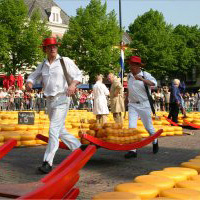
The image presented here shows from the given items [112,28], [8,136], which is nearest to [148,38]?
[112,28]

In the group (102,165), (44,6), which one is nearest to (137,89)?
(102,165)

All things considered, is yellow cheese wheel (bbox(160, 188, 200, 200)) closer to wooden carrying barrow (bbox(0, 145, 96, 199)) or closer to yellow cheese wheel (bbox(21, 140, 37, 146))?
wooden carrying barrow (bbox(0, 145, 96, 199))

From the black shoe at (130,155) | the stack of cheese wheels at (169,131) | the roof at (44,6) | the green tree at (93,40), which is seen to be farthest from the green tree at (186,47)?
the black shoe at (130,155)

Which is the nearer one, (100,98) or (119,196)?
(119,196)

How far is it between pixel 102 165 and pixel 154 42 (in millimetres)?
48747

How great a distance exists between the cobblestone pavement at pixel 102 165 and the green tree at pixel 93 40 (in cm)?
3853

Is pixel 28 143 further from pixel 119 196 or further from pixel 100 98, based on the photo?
pixel 119 196

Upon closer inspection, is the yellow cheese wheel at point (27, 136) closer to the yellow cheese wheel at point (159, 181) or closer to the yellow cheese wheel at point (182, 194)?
the yellow cheese wheel at point (159, 181)

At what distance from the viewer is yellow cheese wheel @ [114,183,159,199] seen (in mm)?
3504

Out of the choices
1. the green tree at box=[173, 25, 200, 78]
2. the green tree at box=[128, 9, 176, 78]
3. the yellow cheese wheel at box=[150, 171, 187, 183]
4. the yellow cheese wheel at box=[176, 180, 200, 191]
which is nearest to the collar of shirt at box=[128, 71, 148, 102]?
the yellow cheese wheel at box=[150, 171, 187, 183]

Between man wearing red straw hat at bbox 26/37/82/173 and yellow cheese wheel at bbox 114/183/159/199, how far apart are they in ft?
7.28

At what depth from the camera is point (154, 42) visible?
5403cm

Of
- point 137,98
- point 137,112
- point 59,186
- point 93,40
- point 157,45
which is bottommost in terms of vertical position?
point 59,186

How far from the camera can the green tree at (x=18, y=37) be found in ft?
144
